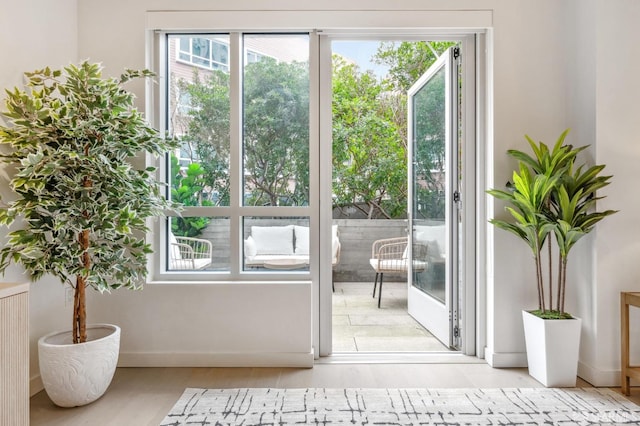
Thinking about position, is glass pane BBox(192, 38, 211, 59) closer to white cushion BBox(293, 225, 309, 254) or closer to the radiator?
white cushion BBox(293, 225, 309, 254)

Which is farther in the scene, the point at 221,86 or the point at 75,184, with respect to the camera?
the point at 221,86

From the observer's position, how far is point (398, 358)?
9.61 ft

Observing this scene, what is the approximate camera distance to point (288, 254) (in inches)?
115

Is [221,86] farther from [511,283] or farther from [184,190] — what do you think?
[511,283]

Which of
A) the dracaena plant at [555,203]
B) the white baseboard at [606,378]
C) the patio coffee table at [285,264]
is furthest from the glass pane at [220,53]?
the white baseboard at [606,378]

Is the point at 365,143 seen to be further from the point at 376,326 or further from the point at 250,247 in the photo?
the point at 250,247

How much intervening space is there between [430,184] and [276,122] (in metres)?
1.44

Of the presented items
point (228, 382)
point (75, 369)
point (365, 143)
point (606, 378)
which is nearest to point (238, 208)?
point (228, 382)

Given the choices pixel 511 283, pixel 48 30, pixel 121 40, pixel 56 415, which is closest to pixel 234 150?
pixel 121 40

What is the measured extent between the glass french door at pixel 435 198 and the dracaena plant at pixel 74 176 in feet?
6.99

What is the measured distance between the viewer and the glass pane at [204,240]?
9.59 feet

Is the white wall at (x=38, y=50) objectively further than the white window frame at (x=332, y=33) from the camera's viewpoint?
No

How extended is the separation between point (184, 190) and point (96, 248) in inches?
32.5

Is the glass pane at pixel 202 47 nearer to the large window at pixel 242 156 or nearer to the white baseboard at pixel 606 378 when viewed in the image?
the large window at pixel 242 156
